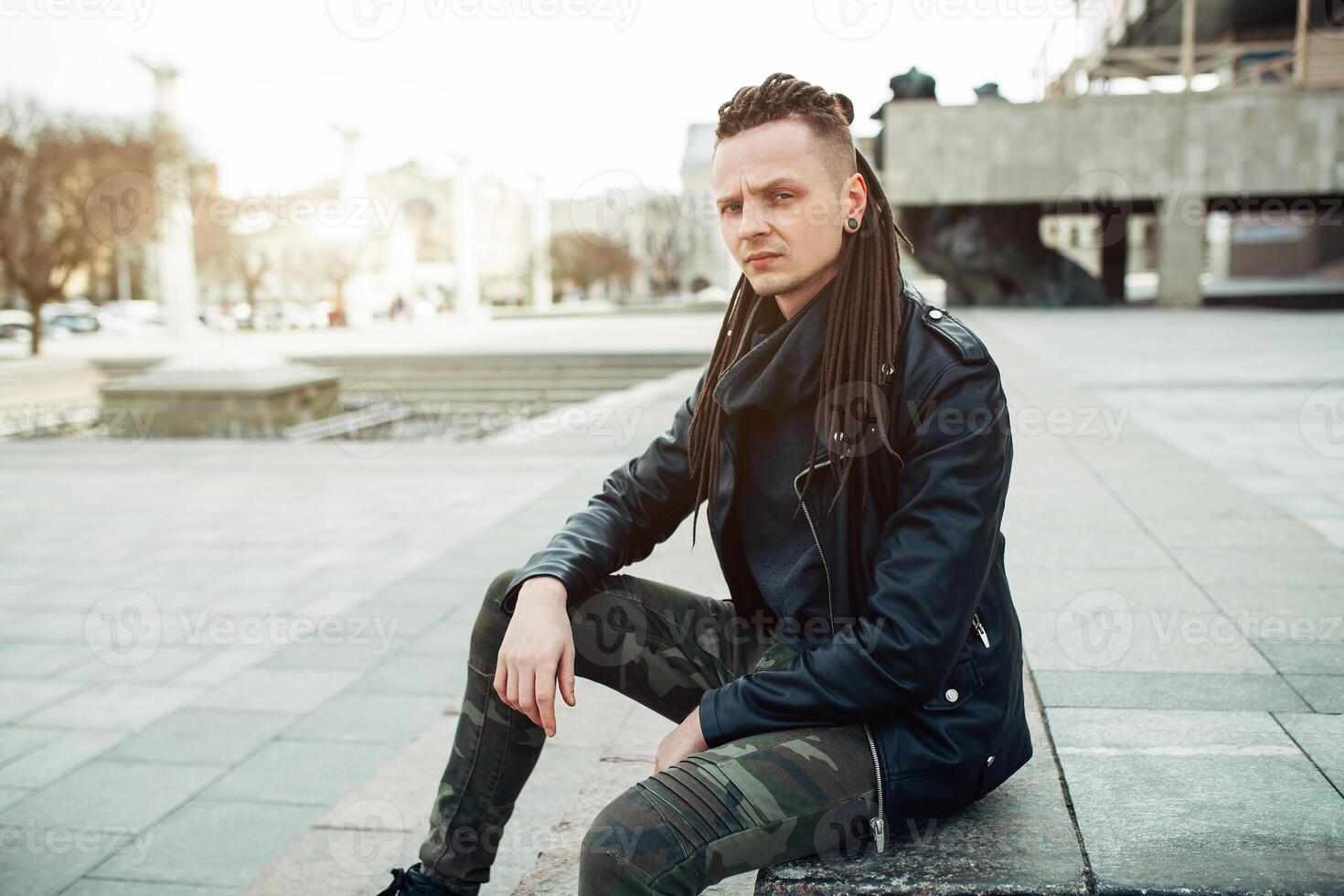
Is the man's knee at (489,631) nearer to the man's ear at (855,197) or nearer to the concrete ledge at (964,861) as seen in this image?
the concrete ledge at (964,861)

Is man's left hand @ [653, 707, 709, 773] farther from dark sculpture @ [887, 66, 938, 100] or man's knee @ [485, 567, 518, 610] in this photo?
dark sculpture @ [887, 66, 938, 100]

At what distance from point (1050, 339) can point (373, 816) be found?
52.9ft

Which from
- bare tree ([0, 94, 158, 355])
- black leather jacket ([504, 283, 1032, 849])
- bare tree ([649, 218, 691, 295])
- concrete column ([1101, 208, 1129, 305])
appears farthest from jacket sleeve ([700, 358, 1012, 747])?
bare tree ([649, 218, 691, 295])

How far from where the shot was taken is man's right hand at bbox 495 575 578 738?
1.92 meters

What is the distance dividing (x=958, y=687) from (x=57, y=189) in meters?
25.7

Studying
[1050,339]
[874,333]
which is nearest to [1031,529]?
[874,333]

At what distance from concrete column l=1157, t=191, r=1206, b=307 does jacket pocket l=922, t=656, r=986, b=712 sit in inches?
1117

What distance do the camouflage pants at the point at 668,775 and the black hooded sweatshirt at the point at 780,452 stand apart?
122mm

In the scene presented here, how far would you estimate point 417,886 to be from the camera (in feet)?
6.50

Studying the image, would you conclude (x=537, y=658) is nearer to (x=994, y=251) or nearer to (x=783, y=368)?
(x=783, y=368)

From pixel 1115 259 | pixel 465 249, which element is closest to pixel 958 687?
pixel 1115 259

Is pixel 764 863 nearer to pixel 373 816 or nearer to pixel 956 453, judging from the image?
pixel 956 453

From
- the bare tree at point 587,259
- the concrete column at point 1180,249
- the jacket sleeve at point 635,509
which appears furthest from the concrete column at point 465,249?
the jacket sleeve at point 635,509

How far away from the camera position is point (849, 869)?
5.61 feet
